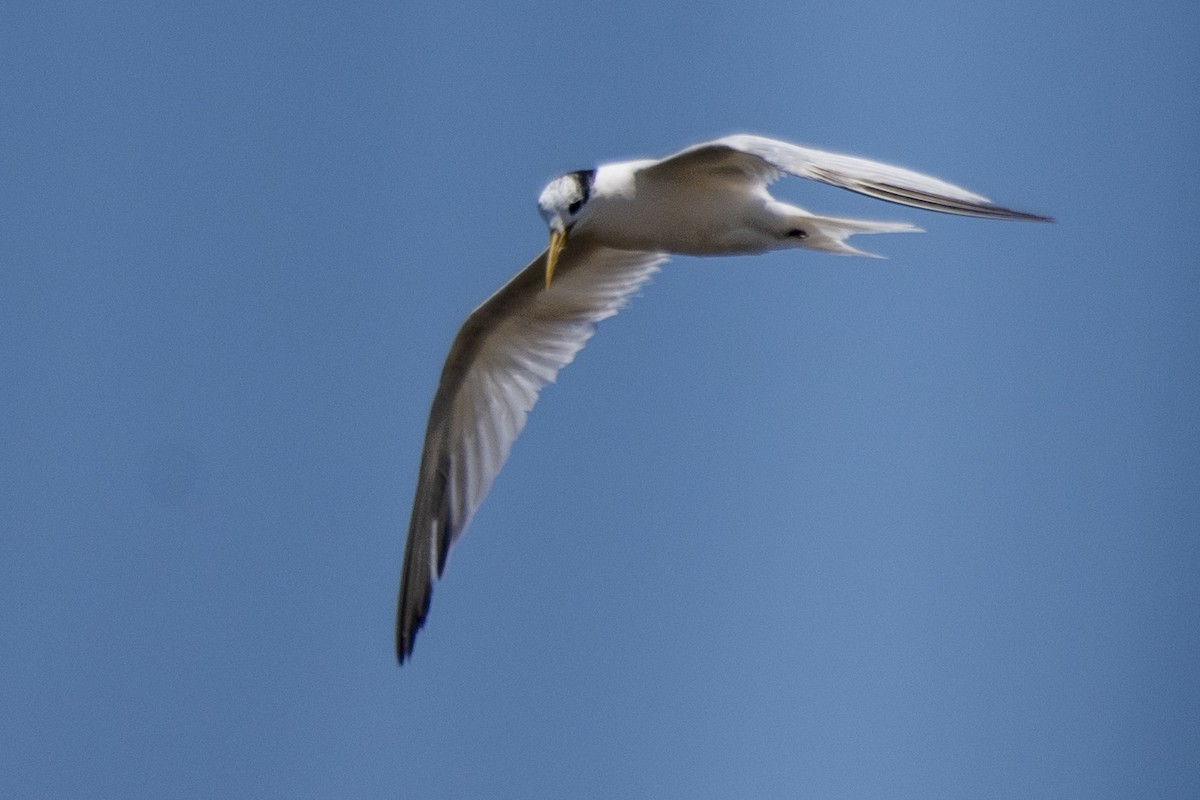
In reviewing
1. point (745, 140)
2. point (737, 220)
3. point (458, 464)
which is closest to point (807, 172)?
point (745, 140)

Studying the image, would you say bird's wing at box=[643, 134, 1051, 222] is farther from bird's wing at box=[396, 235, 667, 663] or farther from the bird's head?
bird's wing at box=[396, 235, 667, 663]

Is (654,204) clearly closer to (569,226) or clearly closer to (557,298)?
(569,226)

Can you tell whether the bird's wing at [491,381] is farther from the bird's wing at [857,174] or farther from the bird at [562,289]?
the bird's wing at [857,174]

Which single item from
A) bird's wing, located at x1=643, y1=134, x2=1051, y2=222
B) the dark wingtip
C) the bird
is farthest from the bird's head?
the dark wingtip

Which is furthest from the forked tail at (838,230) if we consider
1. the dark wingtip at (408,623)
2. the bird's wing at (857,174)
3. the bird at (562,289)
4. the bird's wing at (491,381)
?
the dark wingtip at (408,623)

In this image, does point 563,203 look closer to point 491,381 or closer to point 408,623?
point 491,381
